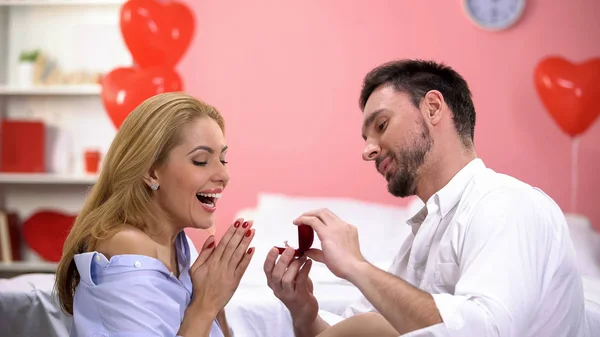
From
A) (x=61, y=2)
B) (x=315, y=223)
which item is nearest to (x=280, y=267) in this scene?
(x=315, y=223)

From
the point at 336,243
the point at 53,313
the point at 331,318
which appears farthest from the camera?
the point at 53,313

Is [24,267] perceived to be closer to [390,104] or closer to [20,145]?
[20,145]

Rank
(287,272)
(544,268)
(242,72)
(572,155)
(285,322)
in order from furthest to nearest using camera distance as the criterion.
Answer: (242,72) → (572,155) → (285,322) → (287,272) → (544,268)

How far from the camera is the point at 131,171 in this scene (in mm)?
1531

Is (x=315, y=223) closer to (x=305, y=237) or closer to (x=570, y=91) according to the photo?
(x=305, y=237)

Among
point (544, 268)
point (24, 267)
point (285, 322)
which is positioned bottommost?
point (24, 267)

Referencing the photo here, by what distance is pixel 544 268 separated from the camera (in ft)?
4.69

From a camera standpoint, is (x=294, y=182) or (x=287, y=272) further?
(x=294, y=182)

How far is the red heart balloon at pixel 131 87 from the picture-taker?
3340mm

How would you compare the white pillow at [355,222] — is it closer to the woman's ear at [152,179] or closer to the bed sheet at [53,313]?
the bed sheet at [53,313]

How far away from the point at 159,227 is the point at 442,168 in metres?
0.68

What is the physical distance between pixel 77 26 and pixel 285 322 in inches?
99.1

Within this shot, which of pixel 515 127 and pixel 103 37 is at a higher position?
pixel 103 37

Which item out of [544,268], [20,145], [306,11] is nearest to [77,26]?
[20,145]
